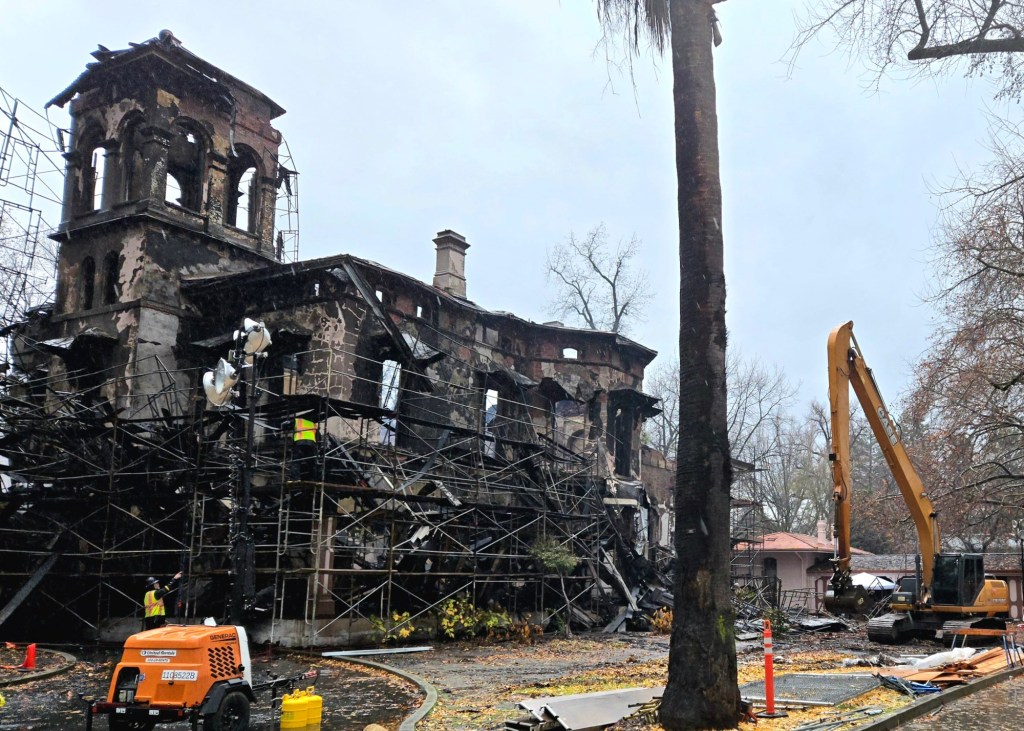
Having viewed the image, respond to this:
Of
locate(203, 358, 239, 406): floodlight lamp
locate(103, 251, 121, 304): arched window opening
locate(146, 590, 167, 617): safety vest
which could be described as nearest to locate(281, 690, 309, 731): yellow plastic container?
locate(203, 358, 239, 406): floodlight lamp

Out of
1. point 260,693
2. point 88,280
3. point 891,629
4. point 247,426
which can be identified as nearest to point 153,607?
point 247,426

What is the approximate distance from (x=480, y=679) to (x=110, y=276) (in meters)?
17.9

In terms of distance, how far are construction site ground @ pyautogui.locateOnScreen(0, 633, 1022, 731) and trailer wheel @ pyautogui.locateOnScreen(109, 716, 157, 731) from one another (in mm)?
1442

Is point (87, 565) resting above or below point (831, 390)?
below

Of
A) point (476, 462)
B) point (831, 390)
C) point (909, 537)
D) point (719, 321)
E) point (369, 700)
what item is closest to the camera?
point (719, 321)

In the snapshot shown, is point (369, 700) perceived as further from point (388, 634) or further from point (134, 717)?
point (388, 634)

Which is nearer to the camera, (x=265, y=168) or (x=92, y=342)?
(x=92, y=342)

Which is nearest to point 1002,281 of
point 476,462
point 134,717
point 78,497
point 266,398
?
point 476,462

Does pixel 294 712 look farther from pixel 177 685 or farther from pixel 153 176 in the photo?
pixel 153 176

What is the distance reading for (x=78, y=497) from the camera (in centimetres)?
2291

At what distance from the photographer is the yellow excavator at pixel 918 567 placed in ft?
63.0

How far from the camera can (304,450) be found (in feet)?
68.0

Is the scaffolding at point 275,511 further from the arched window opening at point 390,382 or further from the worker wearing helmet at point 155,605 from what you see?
the worker wearing helmet at point 155,605

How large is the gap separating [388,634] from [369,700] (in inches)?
305
